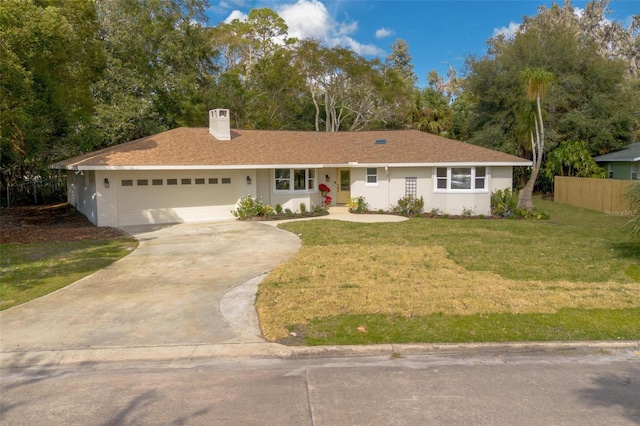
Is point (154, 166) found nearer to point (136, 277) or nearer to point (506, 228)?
point (136, 277)

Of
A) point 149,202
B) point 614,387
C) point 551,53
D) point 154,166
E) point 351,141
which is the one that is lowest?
point 614,387

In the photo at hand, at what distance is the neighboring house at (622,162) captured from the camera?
82.4 ft

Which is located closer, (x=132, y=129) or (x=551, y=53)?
(x=132, y=129)

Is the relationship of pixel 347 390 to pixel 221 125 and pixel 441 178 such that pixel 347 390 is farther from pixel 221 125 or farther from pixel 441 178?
pixel 221 125

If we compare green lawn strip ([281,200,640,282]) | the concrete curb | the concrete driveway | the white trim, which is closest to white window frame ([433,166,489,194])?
the white trim

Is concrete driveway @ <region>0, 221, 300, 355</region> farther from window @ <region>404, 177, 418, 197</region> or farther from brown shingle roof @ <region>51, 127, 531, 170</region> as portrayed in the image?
window @ <region>404, 177, 418, 197</region>

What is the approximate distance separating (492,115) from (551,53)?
16.6 feet

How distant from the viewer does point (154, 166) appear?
1814 centimetres

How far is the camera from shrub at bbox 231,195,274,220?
20.4 meters

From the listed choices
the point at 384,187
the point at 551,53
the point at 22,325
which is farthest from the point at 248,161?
the point at 551,53

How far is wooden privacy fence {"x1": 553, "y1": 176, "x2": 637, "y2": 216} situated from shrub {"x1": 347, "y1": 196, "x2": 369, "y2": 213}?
10744 millimetres

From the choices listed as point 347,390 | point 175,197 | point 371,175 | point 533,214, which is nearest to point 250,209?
point 175,197

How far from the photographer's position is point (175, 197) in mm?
19703

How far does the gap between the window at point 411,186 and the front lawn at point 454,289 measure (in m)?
7.02
